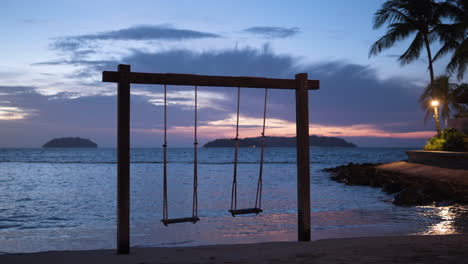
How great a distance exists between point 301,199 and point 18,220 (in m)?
6.94

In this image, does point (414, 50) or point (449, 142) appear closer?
point (449, 142)

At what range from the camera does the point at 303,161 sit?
6.21 metres

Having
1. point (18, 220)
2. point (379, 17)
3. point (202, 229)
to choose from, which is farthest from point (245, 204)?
point (379, 17)

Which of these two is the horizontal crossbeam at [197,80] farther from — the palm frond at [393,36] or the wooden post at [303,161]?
the palm frond at [393,36]

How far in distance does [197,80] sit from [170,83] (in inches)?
14.6

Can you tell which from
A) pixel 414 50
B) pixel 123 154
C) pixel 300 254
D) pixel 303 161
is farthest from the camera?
pixel 414 50

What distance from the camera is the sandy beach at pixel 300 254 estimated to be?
4.65 m

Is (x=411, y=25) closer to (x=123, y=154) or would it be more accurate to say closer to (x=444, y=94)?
(x=444, y=94)

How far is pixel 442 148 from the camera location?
19938 mm

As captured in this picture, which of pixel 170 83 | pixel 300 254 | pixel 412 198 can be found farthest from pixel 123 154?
pixel 412 198

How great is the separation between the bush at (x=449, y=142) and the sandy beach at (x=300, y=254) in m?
15.2

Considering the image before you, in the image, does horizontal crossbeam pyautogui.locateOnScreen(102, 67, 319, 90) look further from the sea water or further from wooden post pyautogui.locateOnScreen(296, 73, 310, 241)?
the sea water

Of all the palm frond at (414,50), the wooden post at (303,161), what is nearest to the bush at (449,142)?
the palm frond at (414,50)

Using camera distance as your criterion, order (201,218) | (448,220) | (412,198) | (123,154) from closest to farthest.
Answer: (123,154)
(448,220)
(201,218)
(412,198)
